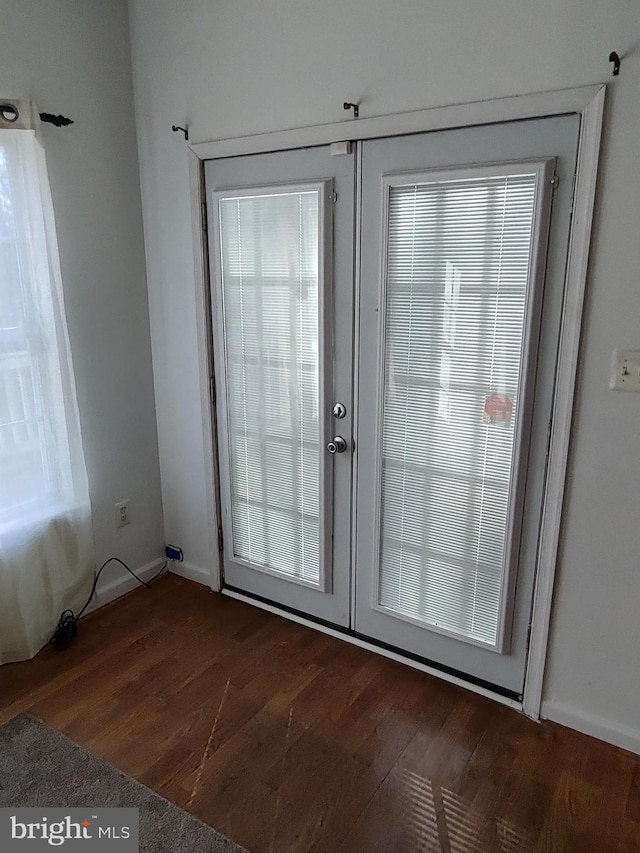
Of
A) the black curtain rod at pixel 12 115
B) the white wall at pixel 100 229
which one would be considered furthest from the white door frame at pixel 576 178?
the black curtain rod at pixel 12 115

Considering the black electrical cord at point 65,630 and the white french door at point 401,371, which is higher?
the white french door at point 401,371

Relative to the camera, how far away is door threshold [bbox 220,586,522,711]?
2236 mm

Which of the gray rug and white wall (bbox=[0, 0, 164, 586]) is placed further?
white wall (bbox=[0, 0, 164, 586])

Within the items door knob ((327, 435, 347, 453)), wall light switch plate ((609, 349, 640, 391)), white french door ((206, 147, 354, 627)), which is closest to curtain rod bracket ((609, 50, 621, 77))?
wall light switch plate ((609, 349, 640, 391))

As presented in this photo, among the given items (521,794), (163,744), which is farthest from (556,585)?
(163,744)

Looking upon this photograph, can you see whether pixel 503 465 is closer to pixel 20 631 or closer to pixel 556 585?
pixel 556 585

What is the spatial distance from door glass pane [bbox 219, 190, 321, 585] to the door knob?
0.08 meters

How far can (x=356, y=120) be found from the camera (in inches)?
82.3

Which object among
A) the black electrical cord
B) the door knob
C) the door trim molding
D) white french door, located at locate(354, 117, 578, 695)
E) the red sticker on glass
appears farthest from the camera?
the black electrical cord

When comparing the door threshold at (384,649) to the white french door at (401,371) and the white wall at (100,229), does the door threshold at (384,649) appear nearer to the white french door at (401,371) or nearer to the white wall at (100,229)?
the white french door at (401,371)

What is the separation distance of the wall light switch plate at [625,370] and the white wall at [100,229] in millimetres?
2036

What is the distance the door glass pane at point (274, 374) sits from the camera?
2.34 metres

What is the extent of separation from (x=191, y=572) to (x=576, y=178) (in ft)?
7.99

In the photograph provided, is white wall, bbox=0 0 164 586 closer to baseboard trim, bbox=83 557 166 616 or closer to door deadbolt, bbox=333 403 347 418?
baseboard trim, bbox=83 557 166 616
